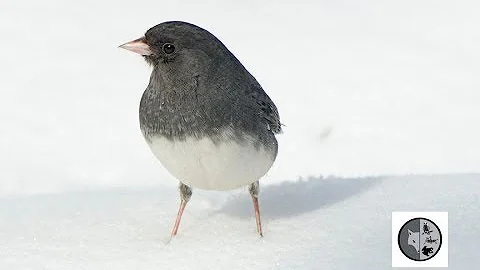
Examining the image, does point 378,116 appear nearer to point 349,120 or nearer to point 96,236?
point 349,120

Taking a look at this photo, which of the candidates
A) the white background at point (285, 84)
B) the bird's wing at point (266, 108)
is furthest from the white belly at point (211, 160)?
the white background at point (285, 84)

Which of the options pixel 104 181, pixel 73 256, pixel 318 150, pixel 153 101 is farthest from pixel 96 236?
pixel 318 150

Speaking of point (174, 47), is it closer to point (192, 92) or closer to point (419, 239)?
point (192, 92)

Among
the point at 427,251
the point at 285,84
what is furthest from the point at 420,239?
the point at 285,84

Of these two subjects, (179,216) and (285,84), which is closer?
(179,216)

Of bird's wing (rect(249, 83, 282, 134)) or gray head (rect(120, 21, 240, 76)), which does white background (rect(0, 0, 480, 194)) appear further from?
gray head (rect(120, 21, 240, 76))

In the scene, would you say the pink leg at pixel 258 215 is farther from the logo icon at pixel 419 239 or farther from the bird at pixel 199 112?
the logo icon at pixel 419 239

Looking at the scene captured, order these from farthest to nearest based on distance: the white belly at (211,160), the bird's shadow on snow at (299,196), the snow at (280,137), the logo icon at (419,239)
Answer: the bird's shadow on snow at (299,196), the snow at (280,137), the white belly at (211,160), the logo icon at (419,239)
